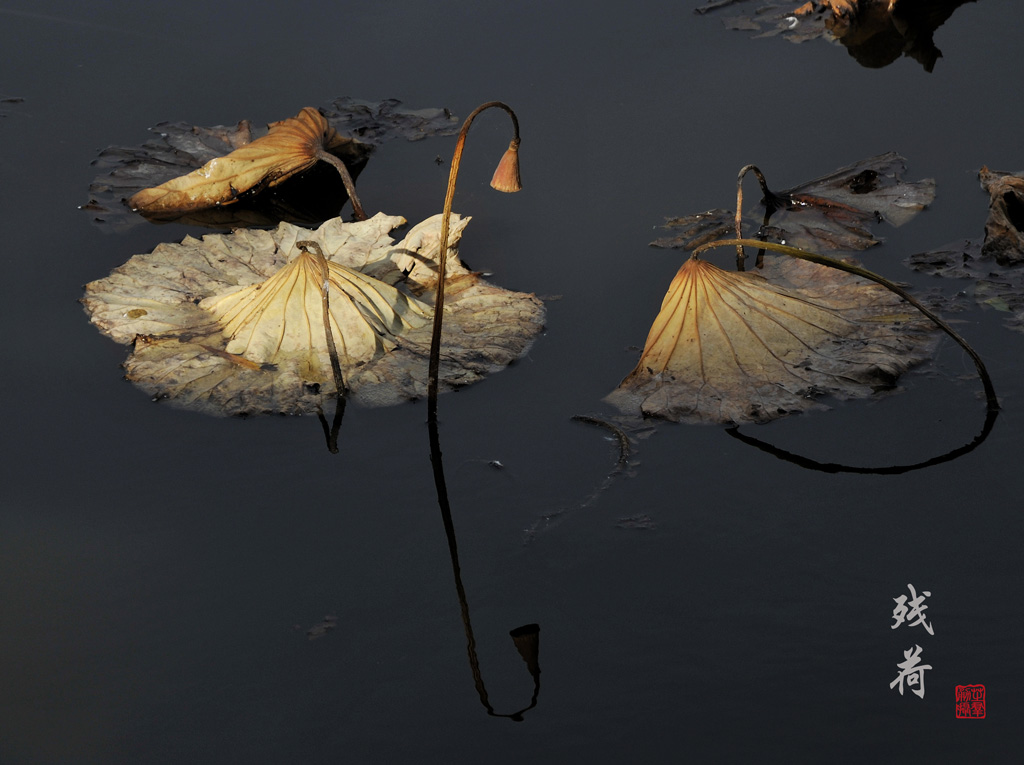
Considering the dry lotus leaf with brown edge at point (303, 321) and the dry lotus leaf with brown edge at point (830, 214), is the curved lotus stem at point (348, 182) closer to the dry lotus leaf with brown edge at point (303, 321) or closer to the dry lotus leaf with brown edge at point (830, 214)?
the dry lotus leaf with brown edge at point (303, 321)

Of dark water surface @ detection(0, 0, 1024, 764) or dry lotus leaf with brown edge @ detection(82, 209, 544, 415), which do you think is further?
dry lotus leaf with brown edge @ detection(82, 209, 544, 415)

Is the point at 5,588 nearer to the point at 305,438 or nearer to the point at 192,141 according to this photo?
the point at 305,438

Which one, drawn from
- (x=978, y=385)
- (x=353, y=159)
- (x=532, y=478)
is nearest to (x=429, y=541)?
(x=532, y=478)

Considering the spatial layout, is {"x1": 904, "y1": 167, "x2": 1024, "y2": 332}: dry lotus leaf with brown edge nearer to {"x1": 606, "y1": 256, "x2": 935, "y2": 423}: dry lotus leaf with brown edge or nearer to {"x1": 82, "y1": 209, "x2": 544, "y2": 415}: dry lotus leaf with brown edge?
{"x1": 606, "y1": 256, "x2": 935, "y2": 423}: dry lotus leaf with brown edge

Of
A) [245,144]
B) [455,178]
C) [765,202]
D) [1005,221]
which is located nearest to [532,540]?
[455,178]

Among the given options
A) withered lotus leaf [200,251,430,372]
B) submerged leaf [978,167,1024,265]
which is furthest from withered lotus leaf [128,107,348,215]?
submerged leaf [978,167,1024,265]
